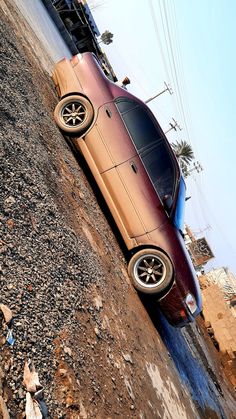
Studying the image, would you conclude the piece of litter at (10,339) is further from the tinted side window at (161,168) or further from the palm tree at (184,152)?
the palm tree at (184,152)

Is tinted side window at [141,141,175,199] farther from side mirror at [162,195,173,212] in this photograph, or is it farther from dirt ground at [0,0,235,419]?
dirt ground at [0,0,235,419]

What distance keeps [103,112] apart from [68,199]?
187 cm

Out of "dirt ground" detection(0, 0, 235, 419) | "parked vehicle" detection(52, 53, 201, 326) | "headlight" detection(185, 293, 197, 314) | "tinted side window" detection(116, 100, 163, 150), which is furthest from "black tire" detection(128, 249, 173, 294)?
"tinted side window" detection(116, 100, 163, 150)

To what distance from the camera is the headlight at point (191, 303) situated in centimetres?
566

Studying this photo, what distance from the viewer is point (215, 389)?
8.48 meters

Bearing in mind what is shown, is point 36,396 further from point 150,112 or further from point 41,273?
point 150,112

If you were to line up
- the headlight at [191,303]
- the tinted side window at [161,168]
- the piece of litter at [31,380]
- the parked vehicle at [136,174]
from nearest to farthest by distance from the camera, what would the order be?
the piece of litter at [31,380] → the parked vehicle at [136,174] → the headlight at [191,303] → the tinted side window at [161,168]

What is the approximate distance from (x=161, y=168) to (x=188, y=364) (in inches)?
163

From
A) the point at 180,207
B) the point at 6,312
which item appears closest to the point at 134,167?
the point at 180,207

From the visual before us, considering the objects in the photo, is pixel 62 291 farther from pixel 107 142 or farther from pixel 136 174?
pixel 107 142

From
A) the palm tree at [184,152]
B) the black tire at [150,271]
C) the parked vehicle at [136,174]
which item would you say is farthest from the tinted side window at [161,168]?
the palm tree at [184,152]

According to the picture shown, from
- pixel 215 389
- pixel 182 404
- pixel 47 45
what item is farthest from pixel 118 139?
pixel 215 389

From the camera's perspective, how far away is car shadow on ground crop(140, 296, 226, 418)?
601 cm

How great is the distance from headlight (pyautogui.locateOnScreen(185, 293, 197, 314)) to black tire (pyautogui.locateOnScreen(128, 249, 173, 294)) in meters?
0.52
